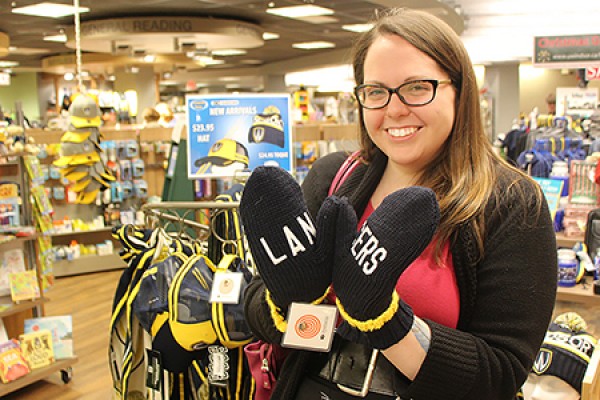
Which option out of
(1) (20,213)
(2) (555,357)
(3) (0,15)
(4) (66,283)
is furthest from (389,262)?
(3) (0,15)

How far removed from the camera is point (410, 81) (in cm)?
109

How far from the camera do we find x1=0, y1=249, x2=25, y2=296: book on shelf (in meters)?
4.15

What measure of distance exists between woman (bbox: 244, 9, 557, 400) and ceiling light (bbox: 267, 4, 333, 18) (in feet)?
29.8

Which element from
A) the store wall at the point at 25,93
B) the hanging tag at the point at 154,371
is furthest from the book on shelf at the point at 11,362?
the store wall at the point at 25,93

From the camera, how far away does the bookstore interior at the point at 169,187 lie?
1.99m

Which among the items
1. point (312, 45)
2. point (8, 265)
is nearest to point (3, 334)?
point (8, 265)

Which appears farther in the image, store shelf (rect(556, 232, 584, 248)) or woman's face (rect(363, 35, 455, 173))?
store shelf (rect(556, 232, 584, 248))

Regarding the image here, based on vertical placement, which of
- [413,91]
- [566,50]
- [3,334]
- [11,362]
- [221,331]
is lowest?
[11,362]

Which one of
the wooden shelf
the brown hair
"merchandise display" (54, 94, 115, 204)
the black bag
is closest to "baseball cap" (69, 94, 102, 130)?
"merchandise display" (54, 94, 115, 204)

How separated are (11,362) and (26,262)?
2.38 feet

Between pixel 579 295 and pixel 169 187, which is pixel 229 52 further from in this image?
pixel 579 295

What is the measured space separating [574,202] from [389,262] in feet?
9.86

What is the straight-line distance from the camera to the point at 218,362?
1.95 meters

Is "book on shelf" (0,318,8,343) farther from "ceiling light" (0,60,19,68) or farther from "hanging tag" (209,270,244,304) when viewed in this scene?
"ceiling light" (0,60,19,68)
